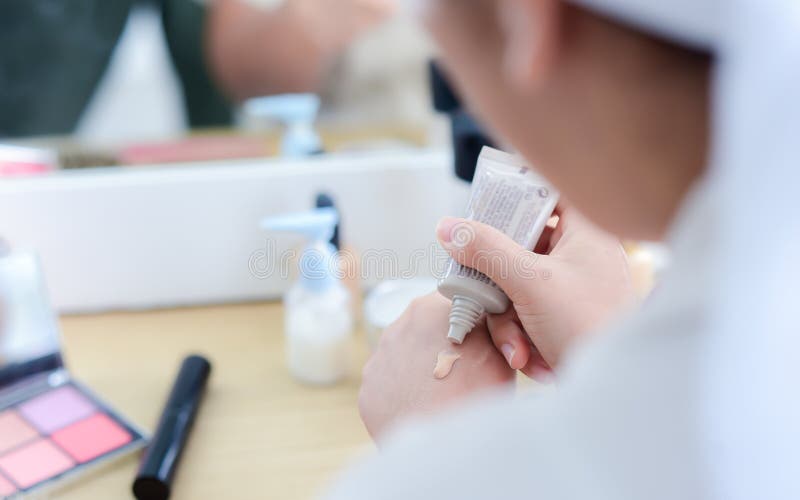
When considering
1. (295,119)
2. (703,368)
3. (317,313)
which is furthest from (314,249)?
(703,368)

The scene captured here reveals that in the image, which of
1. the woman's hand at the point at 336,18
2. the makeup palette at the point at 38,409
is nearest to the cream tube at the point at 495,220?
the makeup palette at the point at 38,409

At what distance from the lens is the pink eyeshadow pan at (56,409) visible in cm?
49

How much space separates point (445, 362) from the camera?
1.28 feet

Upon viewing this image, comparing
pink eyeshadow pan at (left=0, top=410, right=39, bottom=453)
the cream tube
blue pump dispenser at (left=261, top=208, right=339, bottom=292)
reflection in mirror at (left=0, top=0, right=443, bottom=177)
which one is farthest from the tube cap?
Answer: reflection in mirror at (left=0, top=0, right=443, bottom=177)

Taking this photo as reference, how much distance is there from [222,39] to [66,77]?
0.60 ft

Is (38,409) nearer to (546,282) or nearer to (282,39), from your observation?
(546,282)

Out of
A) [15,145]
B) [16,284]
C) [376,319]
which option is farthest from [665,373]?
[15,145]

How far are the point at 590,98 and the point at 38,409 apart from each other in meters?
0.45

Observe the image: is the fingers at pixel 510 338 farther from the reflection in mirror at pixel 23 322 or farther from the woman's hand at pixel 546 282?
the reflection in mirror at pixel 23 322

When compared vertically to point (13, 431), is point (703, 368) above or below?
above

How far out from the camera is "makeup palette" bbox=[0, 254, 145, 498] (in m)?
0.45

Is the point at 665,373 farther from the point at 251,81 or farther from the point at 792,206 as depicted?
the point at 251,81

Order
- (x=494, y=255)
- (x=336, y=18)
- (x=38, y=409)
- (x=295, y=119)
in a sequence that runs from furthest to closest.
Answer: (x=336, y=18) → (x=295, y=119) → (x=38, y=409) → (x=494, y=255)

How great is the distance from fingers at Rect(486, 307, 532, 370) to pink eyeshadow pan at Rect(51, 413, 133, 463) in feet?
0.79
